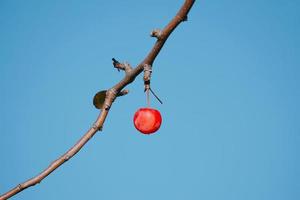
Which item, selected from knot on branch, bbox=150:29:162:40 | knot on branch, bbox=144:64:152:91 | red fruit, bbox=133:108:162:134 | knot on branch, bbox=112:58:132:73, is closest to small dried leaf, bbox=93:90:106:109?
knot on branch, bbox=112:58:132:73

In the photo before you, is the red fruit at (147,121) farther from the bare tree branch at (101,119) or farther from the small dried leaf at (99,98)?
the bare tree branch at (101,119)

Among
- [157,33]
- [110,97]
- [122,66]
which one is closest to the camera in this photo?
[157,33]

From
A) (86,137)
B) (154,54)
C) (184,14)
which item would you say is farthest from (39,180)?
(184,14)

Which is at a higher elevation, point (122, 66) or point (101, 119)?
point (122, 66)

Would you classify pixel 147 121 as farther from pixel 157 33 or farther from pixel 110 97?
pixel 157 33

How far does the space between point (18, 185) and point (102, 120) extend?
374mm

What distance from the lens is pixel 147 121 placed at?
2471mm

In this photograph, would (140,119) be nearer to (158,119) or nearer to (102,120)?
(158,119)

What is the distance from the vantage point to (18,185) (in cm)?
118

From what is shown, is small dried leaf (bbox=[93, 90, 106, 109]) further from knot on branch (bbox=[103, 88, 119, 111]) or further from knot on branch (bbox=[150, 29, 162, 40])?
knot on branch (bbox=[150, 29, 162, 40])

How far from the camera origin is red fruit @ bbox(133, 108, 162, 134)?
96.1 inches

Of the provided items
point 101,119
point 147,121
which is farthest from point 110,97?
point 147,121

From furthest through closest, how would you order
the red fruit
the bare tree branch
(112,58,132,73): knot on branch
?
the red fruit, (112,58,132,73): knot on branch, the bare tree branch

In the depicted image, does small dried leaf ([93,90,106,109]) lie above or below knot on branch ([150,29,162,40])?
below
